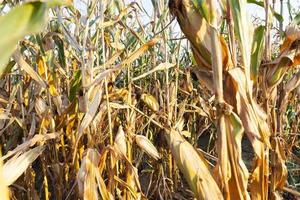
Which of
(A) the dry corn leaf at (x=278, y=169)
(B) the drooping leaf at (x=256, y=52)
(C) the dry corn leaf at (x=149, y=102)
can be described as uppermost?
(B) the drooping leaf at (x=256, y=52)

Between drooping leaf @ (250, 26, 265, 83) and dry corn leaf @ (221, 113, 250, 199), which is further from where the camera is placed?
drooping leaf @ (250, 26, 265, 83)

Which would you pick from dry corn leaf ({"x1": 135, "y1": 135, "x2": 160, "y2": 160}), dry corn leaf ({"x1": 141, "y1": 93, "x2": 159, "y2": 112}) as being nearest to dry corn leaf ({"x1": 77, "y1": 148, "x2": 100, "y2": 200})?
dry corn leaf ({"x1": 135, "y1": 135, "x2": 160, "y2": 160})

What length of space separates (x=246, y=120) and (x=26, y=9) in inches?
32.3

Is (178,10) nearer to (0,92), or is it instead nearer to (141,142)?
(141,142)

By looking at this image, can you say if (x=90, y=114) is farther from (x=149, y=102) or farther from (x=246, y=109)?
(x=149, y=102)

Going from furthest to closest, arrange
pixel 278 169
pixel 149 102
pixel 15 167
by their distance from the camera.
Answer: pixel 149 102
pixel 278 169
pixel 15 167

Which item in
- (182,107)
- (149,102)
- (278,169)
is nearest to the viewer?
(278,169)

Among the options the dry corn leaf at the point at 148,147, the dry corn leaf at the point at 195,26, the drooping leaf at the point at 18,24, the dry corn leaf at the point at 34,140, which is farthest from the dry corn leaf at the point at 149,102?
the drooping leaf at the point at 18,24

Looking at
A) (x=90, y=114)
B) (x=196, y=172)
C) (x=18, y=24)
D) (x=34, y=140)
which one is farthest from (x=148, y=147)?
(x=18, y=24)

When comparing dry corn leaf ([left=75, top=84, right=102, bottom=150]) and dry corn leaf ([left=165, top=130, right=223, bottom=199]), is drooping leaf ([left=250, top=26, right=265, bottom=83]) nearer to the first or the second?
dry corn leaf ([left=165, top=130, right=223, bottom=199])

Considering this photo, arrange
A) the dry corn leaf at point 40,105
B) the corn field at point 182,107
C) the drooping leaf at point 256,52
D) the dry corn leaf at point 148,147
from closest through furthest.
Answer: the corn field at point 182,107
the drooping leaf at point 256,52
the dry corn leaf at point 148,147
the dry corn leaf at point 40,105

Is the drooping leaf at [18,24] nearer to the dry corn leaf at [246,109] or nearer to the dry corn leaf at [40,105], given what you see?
the dry corn leaf at [246,109]

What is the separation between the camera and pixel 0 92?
78.2 inches

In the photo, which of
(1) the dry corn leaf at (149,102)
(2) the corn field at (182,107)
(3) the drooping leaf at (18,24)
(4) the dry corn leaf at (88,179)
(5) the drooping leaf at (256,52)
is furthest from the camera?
(1) the dry corn leaf at (149,102)
